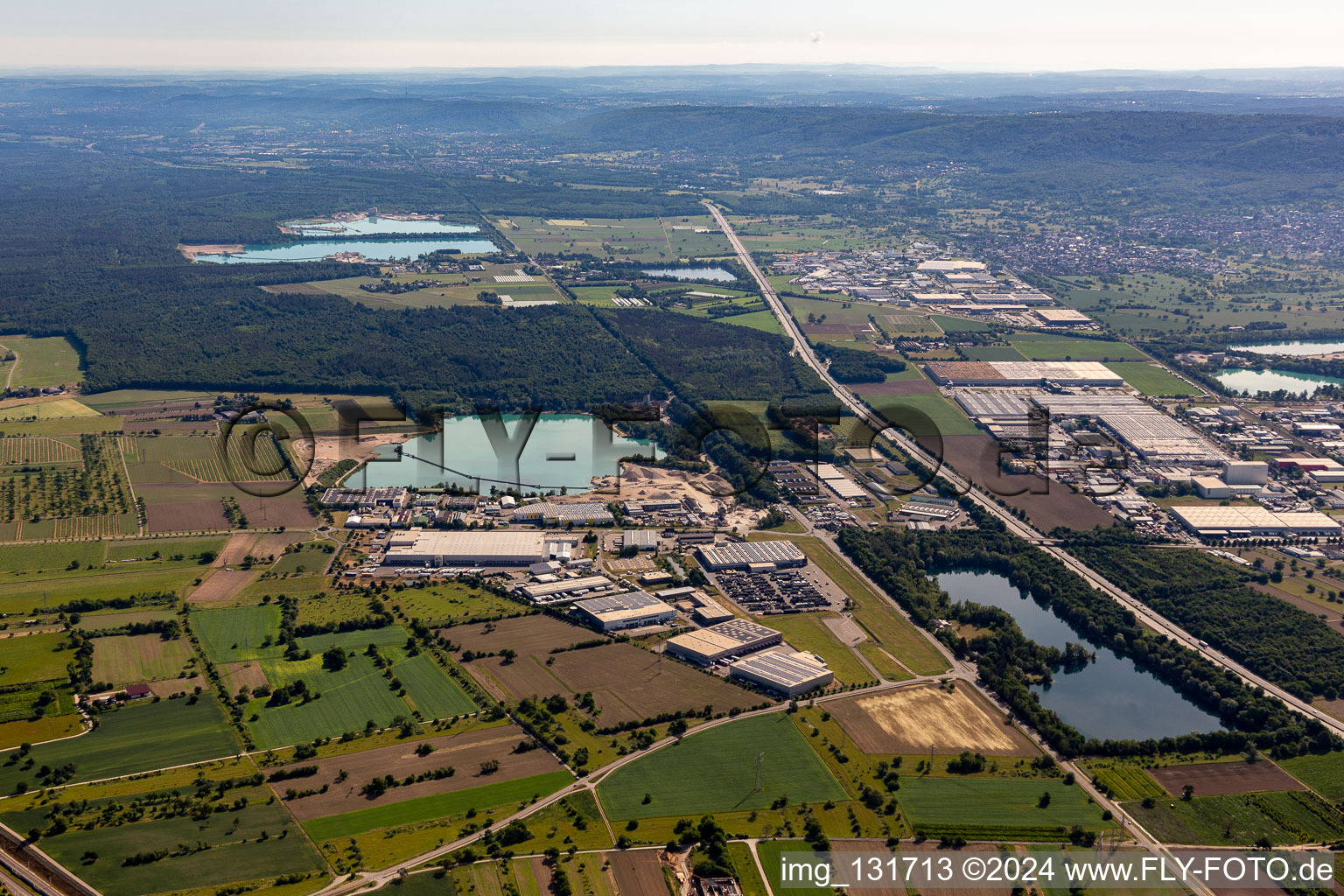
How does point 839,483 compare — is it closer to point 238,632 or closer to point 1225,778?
point 1225,778

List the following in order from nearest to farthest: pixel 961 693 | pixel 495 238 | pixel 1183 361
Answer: pixel 961 693
pixel 1183 361
pixel 495 238

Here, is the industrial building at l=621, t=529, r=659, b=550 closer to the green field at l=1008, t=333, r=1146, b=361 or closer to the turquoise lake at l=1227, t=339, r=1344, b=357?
the green field at l=1008, t=333, r=1146, b=361

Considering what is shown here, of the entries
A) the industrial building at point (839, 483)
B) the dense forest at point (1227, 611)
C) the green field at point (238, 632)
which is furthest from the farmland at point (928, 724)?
the green field at point (238, 632)

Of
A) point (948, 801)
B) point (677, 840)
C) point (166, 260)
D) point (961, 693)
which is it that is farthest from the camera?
point (166, 260)

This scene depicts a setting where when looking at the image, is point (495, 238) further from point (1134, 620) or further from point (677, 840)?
point (677, 840)

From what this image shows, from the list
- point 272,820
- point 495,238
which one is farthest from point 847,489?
point 495,238

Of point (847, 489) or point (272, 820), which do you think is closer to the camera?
point (272, 820)

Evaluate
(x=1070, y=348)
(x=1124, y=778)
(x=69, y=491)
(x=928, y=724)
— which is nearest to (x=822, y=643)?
(x=928, y=724)
